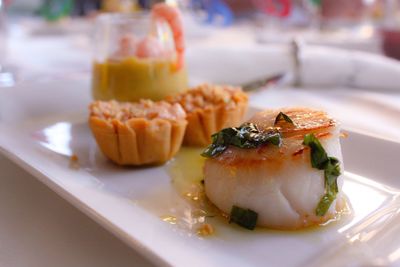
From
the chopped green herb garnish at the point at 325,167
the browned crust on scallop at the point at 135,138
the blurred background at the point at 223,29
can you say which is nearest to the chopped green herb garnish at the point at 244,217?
the chopped green herb garnish at the point at 325,167

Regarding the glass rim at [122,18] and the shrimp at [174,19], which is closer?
the shrimp at [174,19]

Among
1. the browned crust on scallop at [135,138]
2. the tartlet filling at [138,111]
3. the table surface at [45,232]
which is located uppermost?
the tartlet filling at [138,111]

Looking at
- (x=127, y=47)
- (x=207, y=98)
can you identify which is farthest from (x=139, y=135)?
(x=127, y=47)

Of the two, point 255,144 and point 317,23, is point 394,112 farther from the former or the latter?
point 317,23

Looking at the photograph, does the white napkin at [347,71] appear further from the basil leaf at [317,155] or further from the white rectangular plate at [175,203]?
the basil leaf at [317,155]

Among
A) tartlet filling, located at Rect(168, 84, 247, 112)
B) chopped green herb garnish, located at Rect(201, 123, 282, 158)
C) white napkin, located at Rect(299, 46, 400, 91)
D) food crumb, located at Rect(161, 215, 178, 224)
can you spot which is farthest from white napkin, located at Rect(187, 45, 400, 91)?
food crumb, located at Rect(161, 215, 178, 224)

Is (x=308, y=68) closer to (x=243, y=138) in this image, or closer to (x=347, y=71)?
(x=347, y=71)
